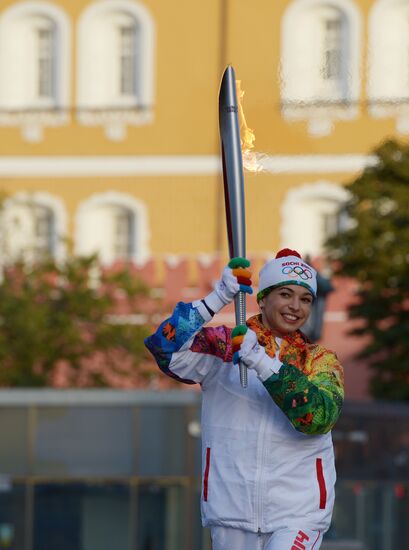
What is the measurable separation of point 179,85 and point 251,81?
26230mm

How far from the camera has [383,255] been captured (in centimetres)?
2344

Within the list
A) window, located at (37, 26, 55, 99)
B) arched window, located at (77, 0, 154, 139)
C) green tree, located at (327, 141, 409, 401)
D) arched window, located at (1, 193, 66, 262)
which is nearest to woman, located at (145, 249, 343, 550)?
green tree, located at (327, 141, 409, 401)

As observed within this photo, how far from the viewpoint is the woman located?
6039 millimetres

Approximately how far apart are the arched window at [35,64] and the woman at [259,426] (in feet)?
92.5

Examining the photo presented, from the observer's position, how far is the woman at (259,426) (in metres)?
6.04

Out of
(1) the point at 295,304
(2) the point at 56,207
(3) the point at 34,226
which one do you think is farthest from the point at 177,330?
(2) the point at 56,207

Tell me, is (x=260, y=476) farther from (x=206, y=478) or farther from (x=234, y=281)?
(x=234, y=281)

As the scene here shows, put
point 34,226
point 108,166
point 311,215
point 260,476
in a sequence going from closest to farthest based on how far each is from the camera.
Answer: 1. point 260,476
2. point 311,215
3. point 34,226
4. point 108,166

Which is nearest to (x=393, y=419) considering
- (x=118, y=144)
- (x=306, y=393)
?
(x=306, y=393)

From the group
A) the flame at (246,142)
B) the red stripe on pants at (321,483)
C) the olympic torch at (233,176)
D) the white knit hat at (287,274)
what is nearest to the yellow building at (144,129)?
the flame at (246,142)

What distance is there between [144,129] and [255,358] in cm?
2810

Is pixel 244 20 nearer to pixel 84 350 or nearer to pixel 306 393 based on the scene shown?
pixel 84 350

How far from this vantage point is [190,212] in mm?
32812

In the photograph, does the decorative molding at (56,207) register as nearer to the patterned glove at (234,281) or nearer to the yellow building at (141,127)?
the yellow building at (141,127)
